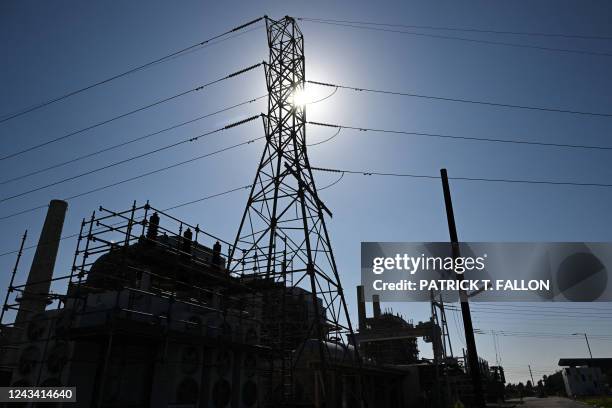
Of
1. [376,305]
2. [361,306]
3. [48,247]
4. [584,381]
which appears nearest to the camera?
[48,247]

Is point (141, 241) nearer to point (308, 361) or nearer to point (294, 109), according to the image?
point (294, 109)

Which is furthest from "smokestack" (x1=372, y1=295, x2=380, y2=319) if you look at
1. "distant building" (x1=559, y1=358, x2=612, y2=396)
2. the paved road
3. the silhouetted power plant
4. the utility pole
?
"distant building" (x1=559, y1=358, x2=612, y2=396)

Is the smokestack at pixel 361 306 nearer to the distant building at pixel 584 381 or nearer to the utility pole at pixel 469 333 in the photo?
the utility pole at pixel 469 333

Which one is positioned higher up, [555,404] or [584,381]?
[584,381]

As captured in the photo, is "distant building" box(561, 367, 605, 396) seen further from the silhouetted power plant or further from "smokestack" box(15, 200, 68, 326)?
"smokestack" box(15, 200, 68, 326)

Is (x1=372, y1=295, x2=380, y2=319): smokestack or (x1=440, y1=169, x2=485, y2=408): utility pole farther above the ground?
(x1=372, y1=295, x2=380, y2=319): smokestack

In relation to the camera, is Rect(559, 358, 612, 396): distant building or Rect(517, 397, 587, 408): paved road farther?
Rect(559, 358, 612, 396): distant building

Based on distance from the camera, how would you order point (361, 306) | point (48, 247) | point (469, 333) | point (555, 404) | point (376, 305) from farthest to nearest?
point (376, 305) → point (361, 306) → point (555, 404) → point (48, 247) → point (469, 333)

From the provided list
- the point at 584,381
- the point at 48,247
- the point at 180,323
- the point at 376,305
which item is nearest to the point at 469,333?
the point at 180,323

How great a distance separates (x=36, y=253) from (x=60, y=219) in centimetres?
388

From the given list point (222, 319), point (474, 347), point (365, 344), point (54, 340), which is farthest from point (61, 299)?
point (365, 344)

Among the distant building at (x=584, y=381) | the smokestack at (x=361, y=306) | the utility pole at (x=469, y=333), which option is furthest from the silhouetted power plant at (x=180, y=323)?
the distant building at (x=584, y=381)

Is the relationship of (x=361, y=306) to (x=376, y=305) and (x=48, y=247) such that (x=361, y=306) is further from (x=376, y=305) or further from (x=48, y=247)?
(x=48, y=247)

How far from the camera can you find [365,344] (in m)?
52.3
